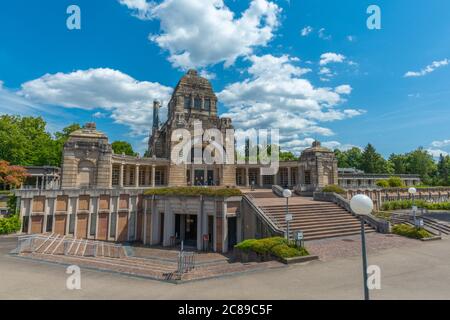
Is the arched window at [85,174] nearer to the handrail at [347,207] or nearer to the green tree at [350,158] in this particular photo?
the handrail at [347,207]

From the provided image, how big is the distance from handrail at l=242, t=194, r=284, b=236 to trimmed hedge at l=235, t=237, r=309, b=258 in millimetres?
2324

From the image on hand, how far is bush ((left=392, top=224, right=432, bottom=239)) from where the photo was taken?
15973 millimetres

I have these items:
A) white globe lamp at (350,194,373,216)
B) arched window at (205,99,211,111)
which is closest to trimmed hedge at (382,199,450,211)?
white globe lamp at (350,194,373,216)

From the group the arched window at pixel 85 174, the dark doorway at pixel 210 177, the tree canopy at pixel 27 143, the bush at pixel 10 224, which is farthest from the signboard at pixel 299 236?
the tree canopy at pixel 27 143

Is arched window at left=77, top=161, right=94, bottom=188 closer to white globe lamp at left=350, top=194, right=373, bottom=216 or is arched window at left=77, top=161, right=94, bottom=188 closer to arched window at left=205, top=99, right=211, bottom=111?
arched window at left=205, top=99, right=211, bottom=111

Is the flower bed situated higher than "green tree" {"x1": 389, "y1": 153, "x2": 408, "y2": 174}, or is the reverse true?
"green tree" {"x1": 389, "y1": 153, "x2": 408, "y2": 174}

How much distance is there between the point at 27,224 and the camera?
20.7m

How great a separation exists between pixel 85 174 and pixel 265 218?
23.2 metres

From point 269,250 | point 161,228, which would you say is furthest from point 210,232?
point 269,250

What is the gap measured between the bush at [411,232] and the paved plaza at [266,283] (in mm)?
4440

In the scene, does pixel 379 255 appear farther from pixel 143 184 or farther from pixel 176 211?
pixel 143 184

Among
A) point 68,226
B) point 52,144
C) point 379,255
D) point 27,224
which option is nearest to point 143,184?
point 68,226

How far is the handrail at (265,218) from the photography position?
15.5 m
